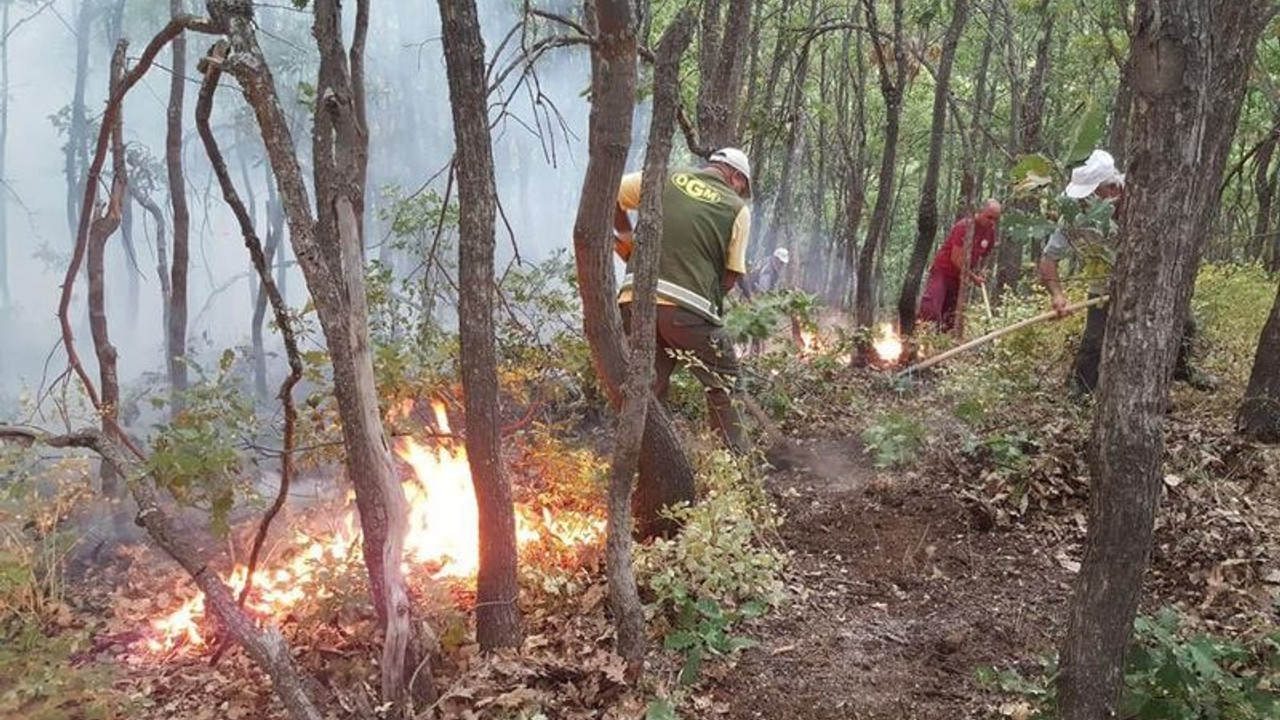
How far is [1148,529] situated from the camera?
6.75 feet

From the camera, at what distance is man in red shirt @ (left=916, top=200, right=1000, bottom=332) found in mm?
9680

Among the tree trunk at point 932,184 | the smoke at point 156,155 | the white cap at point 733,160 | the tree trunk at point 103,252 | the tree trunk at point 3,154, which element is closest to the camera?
the white cap at point 733,160

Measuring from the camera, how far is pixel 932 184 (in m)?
7.95

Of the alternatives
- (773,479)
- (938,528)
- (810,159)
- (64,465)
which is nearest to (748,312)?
(773,479)

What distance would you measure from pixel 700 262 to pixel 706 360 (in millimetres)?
598

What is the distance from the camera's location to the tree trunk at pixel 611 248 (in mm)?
3500

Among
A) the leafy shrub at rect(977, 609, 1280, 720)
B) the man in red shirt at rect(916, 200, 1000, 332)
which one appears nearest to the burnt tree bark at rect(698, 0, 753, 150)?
the leafy shrub at rect(977, 609, 1280, 720)

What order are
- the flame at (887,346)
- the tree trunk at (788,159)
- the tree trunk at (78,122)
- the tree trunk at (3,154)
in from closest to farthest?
the flame at (887,346) → the tree trunk at (788,159) → the tree trunk at (78,122) → the tree trunk at (3,154)

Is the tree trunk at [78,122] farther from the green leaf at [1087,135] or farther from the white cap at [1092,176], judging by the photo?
the green leaf at [1087,135]

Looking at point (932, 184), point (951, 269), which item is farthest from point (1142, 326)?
point (951, 269)

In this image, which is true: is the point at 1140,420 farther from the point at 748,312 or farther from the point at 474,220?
the point at 748,312

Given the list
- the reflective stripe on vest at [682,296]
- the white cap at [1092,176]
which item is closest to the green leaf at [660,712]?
the reflective stripe on vest at [682,296]

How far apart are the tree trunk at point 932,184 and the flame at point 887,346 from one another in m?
0.35

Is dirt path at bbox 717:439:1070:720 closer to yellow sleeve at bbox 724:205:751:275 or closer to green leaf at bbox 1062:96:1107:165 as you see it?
yellow sleeve at bbox 724:205:751:275
